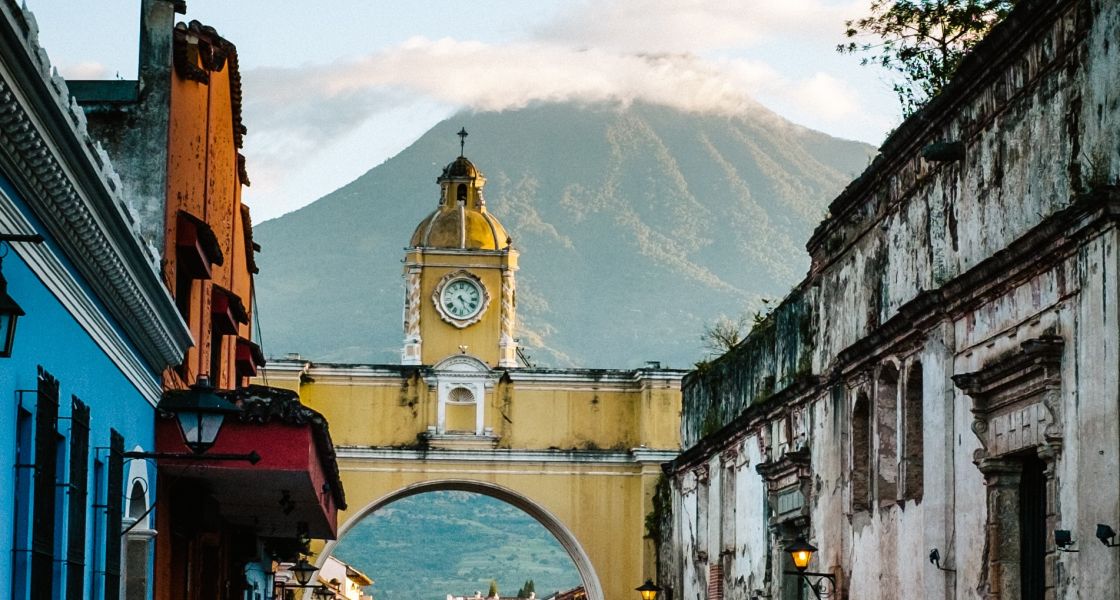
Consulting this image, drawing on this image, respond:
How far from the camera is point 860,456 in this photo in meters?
17.0

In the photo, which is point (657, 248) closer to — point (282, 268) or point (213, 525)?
point (282, 268)

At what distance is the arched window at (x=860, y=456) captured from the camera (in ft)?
55.8

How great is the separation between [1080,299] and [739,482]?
13157mm

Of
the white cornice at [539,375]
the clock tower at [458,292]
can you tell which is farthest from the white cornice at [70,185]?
the clock tower at [458,292]

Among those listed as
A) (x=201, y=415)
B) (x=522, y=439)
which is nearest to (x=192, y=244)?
(x=201, y=415)

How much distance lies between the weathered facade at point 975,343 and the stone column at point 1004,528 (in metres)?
0.01

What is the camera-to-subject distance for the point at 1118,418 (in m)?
10.5

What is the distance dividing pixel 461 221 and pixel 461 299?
6.25 feet

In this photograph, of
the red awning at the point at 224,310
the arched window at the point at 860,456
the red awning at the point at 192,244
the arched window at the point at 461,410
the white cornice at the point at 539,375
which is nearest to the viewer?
the red awning at the point at 192,244

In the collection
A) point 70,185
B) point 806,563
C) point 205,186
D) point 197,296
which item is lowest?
point 806,563

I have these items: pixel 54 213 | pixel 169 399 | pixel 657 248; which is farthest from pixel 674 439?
pixel 657 248

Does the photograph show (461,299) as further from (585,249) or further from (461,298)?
(585,249)

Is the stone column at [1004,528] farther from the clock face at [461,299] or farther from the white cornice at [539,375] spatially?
the clock face at [461,299]

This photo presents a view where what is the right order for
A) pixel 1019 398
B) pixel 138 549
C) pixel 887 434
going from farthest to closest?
pixel 887 434, pixel 138 549, pixel 1019 398
